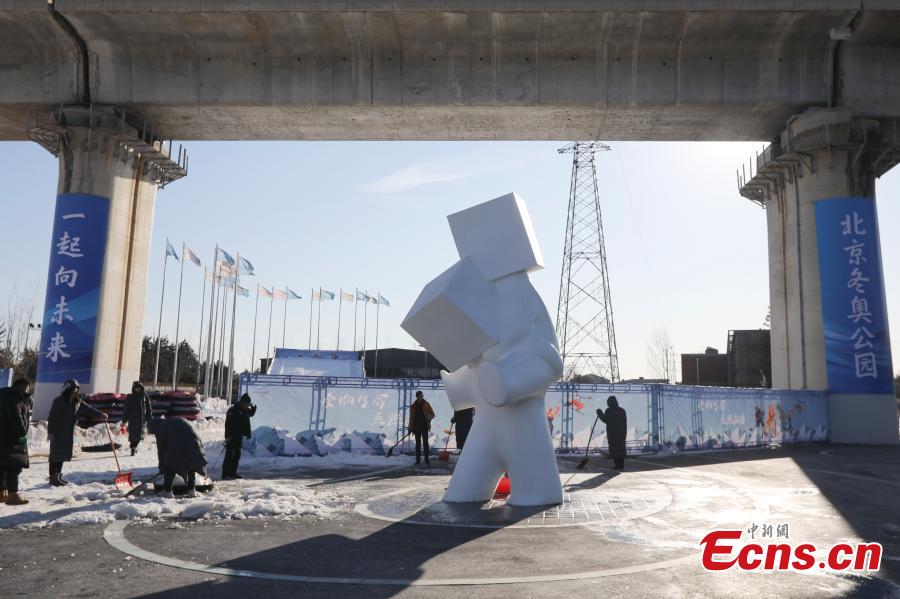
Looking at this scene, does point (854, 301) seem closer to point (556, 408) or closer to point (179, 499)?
point (556, 408)

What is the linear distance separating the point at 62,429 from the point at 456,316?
A: 24.2 ft

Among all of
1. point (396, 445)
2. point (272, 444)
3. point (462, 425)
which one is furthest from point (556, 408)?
point (272, 444)

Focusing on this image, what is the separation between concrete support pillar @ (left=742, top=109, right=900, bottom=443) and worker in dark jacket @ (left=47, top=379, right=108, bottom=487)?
75.9 feet

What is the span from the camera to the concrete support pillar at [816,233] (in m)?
23.7

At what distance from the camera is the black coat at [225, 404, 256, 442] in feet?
42.5

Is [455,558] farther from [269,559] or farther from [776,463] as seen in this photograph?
[776,463]

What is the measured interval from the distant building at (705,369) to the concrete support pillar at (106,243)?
1499 inches

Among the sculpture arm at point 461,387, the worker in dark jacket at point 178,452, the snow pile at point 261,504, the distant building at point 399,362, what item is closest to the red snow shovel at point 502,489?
the sculpture arm at point 461,387

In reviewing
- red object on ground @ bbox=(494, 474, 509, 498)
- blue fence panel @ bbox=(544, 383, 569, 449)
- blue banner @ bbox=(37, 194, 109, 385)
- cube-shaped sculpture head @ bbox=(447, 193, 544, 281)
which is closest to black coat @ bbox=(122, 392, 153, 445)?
blue banner @ bbox=(37, 194, 109, 385)

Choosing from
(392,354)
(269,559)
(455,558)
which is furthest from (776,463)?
(392,354)

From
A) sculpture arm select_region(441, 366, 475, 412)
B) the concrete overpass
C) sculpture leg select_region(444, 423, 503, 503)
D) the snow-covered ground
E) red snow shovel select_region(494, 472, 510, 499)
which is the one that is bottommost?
the snow-covered ground

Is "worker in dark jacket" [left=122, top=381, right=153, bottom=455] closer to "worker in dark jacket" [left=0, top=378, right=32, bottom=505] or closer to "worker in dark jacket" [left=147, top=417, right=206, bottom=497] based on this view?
"worker in dark jacket" [left=0, top=378, right=32, bottom=505]

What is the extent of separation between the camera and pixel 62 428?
39.2ft

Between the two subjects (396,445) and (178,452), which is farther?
(396,445)
